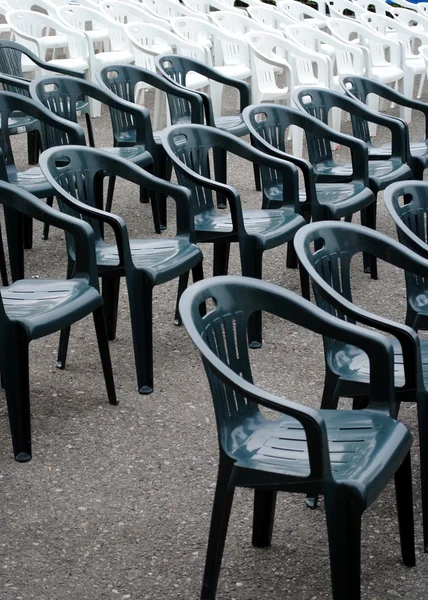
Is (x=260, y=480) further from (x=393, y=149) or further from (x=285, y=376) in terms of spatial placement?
(x=393, y=149)

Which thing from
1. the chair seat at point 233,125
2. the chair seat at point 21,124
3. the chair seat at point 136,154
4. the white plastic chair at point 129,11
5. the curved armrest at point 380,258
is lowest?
the chair seat at point 233,125

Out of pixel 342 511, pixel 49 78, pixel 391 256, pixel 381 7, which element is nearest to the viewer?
pixel 342 511

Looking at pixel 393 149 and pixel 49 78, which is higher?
pixel 49 78

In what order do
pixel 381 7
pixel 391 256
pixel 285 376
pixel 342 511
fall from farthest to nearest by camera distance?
1. pixel 381 7
2. pixel 285 376
3. pixel 391 256
4. pixel 342 511

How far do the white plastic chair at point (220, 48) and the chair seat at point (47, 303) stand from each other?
465 centimetres

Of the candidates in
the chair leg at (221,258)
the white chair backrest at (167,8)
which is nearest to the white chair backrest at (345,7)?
the white chair backrest at (167,8)

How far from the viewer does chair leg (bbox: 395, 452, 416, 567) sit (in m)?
3.12

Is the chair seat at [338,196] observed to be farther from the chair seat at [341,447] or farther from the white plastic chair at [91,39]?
the white plastic chair at [91,39]

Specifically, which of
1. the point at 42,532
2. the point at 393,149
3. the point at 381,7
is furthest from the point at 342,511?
the point at 381,7

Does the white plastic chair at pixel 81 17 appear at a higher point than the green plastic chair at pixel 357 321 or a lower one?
lower

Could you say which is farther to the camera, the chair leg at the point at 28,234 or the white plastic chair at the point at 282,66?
the white plastic chair at the point at 282,66

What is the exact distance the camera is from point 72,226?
416 cm

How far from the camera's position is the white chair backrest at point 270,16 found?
10188mm

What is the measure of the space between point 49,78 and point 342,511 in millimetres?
4164
